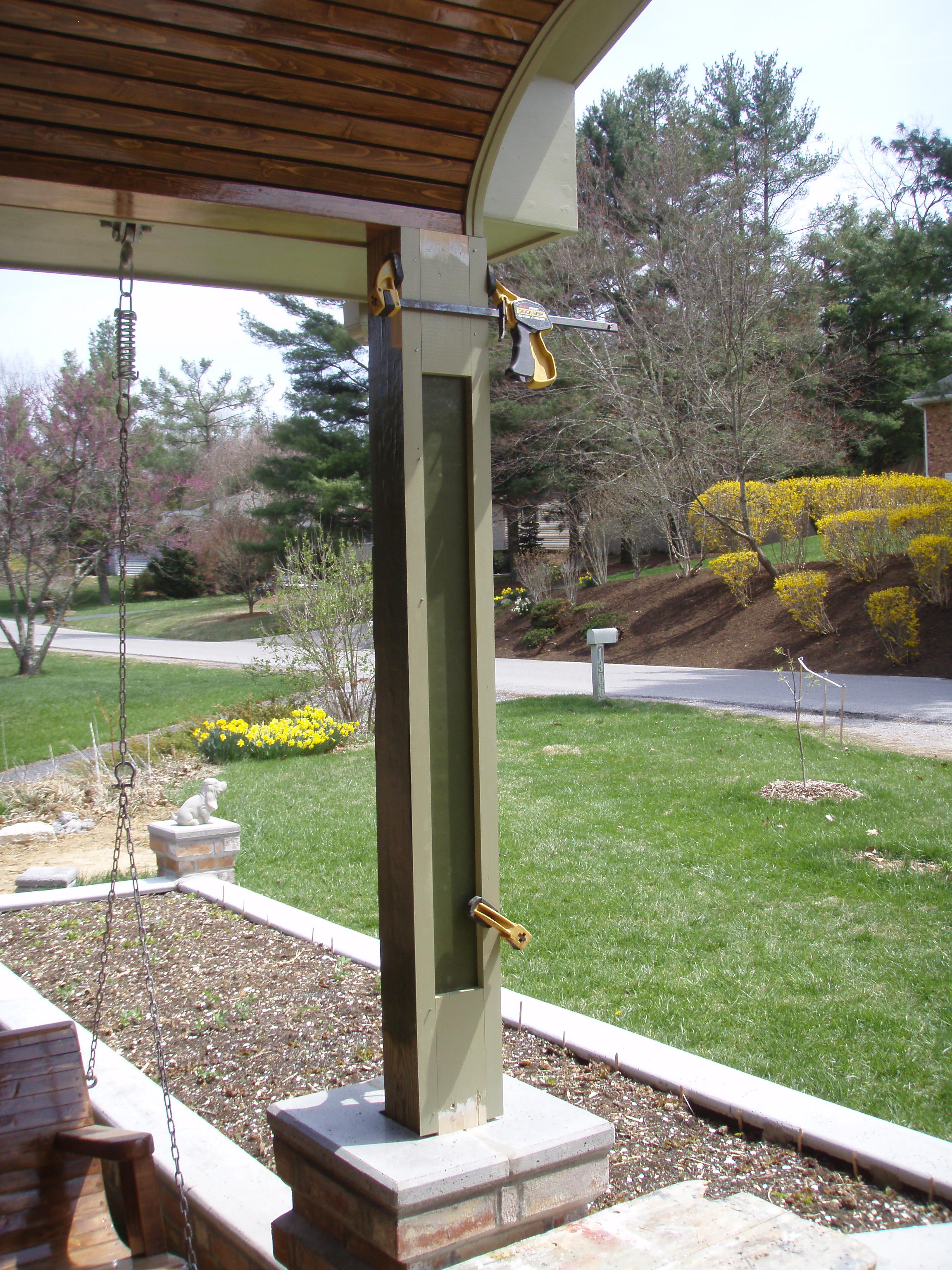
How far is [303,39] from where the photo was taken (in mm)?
1713

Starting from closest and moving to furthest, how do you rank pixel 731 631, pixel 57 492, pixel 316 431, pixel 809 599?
pixel 809 599 → pixel 731 631 → pixel 57 492 → pixel 316 431

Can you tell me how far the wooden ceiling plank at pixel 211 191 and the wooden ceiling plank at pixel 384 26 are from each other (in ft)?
1.07

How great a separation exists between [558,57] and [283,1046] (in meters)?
2.93

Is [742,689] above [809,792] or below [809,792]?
above

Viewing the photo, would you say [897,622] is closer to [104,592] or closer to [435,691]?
[435,691]

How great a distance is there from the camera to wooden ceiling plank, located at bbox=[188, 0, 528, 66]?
1.66 m

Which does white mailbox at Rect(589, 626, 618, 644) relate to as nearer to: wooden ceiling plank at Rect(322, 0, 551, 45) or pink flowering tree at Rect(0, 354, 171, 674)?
wooden ceiling plank at Rect(322, 0, 551, 45)

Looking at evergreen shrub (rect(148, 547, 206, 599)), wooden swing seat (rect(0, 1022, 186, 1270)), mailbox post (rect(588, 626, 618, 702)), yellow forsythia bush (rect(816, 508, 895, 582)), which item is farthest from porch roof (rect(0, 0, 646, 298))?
evergreen shrub (rect(148, 547, 206, 599))

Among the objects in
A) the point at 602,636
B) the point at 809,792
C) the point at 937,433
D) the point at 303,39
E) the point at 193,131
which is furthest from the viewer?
the point at 937,433

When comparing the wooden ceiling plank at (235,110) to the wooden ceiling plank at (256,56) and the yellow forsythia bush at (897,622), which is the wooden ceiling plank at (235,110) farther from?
the yellow forsythia bush at (897,622)

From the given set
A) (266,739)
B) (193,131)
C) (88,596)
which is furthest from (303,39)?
(88,596)

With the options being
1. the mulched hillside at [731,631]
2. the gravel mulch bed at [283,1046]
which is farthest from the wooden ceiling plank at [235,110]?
the mulched hillside at [731,631]

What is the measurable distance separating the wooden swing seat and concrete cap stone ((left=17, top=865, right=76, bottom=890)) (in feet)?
11.0

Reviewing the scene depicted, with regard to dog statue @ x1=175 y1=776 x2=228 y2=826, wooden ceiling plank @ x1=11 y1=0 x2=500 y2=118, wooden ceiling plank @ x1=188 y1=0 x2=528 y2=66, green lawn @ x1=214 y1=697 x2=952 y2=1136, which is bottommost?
green lawn @ x1=214 y1=697 x2=952 y2=1136
